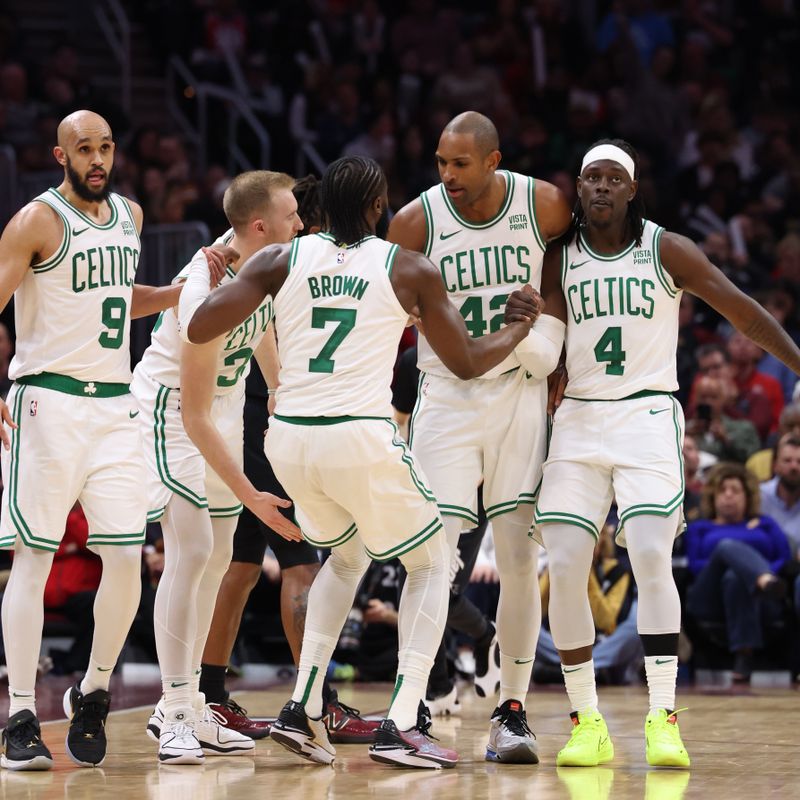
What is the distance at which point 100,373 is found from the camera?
5.70m

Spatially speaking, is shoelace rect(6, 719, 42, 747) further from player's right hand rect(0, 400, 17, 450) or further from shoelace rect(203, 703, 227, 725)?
player's right hand rect(0, 400, 17, 450)

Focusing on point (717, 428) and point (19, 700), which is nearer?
point (19, 700)

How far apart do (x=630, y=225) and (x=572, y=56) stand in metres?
10.0

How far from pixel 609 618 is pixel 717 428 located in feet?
6.02

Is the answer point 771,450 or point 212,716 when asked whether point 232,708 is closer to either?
point 212,716

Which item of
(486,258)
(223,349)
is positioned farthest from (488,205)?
(223,349)

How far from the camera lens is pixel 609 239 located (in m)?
5.79

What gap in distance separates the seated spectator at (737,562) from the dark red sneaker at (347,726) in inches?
137

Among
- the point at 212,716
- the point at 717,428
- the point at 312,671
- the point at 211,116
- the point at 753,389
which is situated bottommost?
the point at 212,716

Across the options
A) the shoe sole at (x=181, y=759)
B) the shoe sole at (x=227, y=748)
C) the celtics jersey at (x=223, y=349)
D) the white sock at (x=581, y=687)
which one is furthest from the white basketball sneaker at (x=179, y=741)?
the white sock at (x=581, y=687)

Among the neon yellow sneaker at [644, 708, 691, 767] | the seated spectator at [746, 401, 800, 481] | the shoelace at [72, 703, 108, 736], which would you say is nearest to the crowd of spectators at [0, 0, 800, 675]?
the seated spectator at [746, 401, 800, 481]

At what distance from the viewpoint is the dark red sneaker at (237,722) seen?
6.39 m

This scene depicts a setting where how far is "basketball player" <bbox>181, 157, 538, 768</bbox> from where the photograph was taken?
5.22m

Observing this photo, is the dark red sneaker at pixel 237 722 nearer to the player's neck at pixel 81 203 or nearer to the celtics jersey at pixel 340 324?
the celtics jersey at pixel 340 324
